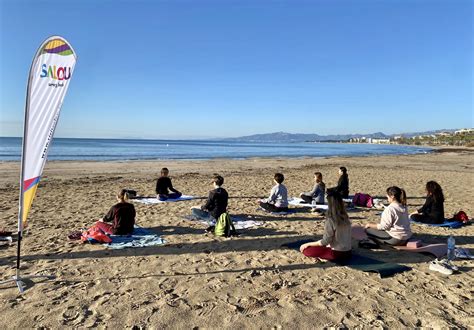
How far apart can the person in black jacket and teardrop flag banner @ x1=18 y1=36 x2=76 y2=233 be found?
7.45 meters

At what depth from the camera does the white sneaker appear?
15.4 ft

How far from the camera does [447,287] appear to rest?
429cm

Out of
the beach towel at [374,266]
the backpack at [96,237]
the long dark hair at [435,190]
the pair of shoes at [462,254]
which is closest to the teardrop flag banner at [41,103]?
the backpack at [96,237]

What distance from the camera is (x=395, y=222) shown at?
568cm

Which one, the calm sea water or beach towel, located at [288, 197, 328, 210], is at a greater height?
the calm sea water

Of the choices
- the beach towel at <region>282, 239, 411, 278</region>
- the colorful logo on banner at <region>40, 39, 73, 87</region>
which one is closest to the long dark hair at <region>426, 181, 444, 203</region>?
the beach towel at <region>282, 239, 411, 278</region>

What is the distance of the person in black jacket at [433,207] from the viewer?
7293 millimetres

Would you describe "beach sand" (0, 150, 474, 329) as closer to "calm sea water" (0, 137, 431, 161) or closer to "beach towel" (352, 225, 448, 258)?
"beach towel" (352, 225, 448, 258)

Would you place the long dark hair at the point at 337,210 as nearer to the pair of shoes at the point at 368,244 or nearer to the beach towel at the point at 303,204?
the pair of shoes at the point at 368,244

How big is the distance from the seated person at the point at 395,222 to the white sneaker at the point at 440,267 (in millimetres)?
733

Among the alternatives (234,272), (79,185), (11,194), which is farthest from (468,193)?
(11,194)

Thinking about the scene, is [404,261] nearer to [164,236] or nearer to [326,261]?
[326,261]

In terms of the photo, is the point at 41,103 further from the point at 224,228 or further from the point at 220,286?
the point at 224,228

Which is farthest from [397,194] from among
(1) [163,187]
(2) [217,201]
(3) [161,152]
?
(3) [161,152]
